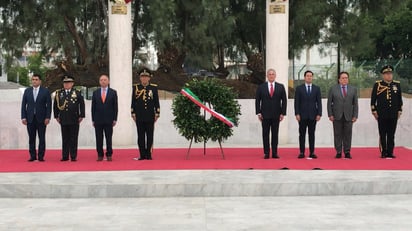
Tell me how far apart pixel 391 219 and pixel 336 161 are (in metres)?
3.51

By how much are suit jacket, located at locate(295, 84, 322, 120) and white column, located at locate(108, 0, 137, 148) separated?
4.11 metres

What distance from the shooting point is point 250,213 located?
5.87 metres

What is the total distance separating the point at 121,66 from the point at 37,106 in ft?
9.59

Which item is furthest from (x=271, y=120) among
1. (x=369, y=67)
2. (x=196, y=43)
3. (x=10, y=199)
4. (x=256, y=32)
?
(x=369, y=67)

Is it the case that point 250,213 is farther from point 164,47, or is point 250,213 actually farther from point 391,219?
point 164,47

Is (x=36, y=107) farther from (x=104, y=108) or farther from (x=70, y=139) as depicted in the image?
(x=104, y=108)

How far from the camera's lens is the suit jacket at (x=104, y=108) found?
907 centimetres

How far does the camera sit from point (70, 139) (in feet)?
30.3

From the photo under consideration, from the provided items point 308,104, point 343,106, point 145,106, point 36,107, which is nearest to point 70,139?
point 36,107

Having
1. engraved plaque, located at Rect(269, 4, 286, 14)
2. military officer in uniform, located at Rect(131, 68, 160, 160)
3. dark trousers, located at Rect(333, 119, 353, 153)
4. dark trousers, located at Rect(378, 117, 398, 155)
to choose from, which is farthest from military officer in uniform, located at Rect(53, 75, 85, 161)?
dark trousers, located at Rect(378, 117, 398, 155)

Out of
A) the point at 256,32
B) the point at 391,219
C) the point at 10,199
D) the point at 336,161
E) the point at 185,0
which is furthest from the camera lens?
the point at 256,32

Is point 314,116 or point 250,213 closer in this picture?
point 250,213

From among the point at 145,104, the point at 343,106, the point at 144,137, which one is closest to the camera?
the point at 145,104

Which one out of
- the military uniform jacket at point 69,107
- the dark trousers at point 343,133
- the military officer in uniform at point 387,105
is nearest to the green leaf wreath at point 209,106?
the military uniform jacket at point 69,107
